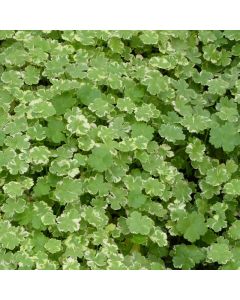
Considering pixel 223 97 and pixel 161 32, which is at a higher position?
pixel 161 32

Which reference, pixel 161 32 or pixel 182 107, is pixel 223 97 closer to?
pixel 182 107

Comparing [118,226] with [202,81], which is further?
[202,81]

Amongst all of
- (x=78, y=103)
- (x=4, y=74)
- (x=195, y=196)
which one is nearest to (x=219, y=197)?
(x=195, y=196)

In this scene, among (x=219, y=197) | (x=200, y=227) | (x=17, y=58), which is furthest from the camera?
(x=17, y=58)

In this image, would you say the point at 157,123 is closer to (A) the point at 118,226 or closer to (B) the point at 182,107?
(B) the point at 182,107

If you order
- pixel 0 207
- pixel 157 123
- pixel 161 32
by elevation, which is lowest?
pixel 0 207

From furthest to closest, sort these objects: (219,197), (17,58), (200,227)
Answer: (17,58), (219,197), (200,227)

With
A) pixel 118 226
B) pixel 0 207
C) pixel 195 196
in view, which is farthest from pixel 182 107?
pixel 0 207
